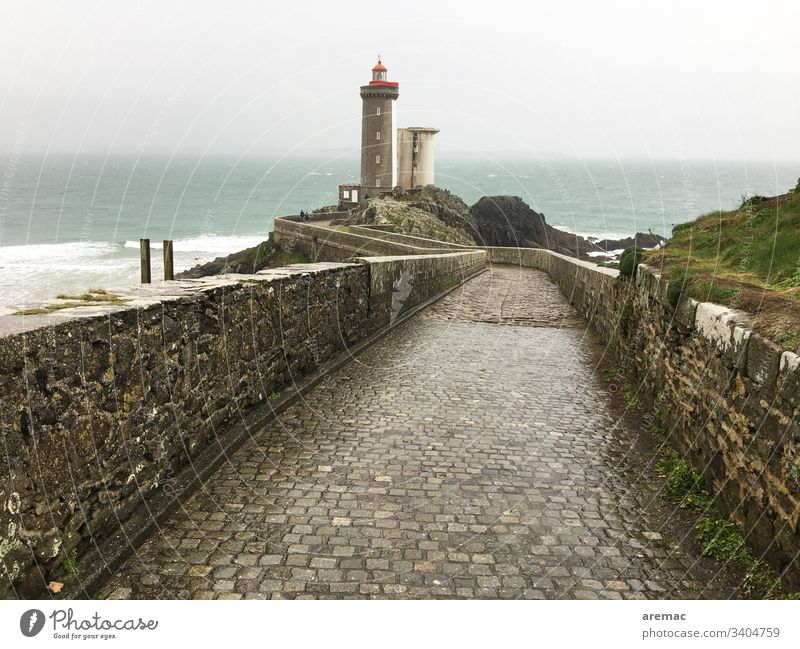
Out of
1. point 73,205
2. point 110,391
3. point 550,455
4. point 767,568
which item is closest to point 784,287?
point 550,455

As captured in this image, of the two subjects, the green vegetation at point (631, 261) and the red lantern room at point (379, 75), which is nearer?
the green vegetation at point (631, 261)

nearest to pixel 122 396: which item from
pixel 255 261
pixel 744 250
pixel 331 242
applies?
pixel 744 250

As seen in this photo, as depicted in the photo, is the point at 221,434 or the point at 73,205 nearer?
the point at 221,434

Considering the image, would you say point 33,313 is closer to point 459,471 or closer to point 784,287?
point 459,471

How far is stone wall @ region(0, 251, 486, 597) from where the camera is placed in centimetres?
336

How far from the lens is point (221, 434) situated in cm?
595

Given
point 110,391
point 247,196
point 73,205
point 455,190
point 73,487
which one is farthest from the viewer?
point 455,190

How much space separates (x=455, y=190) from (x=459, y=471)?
6412 inches

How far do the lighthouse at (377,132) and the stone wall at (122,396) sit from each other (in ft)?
201

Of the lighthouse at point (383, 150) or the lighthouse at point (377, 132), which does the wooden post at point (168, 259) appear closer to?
the lighthouse at point (383, 150)

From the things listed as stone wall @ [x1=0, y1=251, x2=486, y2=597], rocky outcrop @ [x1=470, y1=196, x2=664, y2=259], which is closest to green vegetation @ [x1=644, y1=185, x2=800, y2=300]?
stone wall @ [x1=0, y1=251, x2=486, y2=597]

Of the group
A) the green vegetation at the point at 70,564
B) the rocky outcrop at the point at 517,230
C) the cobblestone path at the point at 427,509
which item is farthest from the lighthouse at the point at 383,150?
the green vegetation at the point at 70,564

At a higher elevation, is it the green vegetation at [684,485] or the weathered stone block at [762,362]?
the weathered stone block at [762,362]

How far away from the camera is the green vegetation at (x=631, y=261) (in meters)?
9.54
